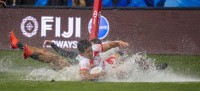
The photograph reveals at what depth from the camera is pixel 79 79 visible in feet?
56.4

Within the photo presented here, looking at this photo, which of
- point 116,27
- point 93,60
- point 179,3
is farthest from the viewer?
point 179,3

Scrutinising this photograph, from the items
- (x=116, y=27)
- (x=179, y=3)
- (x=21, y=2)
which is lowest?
(x=116, y=27)

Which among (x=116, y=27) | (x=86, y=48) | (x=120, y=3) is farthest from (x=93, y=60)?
(x=120, y=3)

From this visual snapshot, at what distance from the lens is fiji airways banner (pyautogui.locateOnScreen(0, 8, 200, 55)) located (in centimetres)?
2327

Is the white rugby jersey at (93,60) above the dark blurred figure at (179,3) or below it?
below

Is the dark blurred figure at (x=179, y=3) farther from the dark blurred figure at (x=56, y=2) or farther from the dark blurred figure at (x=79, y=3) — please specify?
the dark blurred figure at (x=56, y=2)

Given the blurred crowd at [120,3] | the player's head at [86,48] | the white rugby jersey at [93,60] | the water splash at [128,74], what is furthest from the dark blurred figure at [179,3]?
the player's head at [86,48]

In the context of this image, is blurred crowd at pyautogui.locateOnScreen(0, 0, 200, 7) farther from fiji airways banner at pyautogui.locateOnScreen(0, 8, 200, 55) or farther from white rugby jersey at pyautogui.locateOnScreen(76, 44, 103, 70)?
white rugby jersey at pyautogui.locateOnScreen(76, 44, 103, 70)

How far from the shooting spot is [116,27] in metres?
23.8

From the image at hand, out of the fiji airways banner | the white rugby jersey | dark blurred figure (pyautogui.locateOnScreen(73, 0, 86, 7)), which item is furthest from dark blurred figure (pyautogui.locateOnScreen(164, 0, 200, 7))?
the white rugby jersey

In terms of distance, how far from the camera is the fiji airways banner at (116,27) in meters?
23.3

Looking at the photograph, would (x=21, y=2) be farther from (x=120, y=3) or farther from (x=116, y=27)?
(x=116, y=27)

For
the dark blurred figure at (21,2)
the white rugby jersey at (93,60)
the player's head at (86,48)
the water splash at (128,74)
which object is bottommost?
the water splash at (128,74)

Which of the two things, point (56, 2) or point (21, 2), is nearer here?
point (56, 2)
